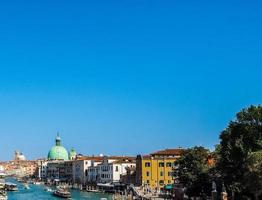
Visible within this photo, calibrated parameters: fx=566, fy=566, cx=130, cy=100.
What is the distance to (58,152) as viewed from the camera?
15962cm

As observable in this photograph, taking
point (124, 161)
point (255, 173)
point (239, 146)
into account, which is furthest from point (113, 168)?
point (255, 173)

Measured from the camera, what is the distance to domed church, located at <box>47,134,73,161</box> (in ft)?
521

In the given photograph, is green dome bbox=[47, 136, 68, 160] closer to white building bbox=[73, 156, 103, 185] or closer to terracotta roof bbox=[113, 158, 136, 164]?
white building bbox=[73, 156, 103, 185]

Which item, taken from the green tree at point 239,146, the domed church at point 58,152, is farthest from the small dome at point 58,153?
the green tree at point 239,146

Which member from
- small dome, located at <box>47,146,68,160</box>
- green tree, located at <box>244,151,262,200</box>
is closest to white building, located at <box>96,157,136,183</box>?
small dome, located at <box>47,146,68,160</box>

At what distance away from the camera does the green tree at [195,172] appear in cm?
4931

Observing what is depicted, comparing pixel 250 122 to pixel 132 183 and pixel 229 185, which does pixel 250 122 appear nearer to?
pixel 229 185

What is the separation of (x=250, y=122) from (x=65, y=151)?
395 ft

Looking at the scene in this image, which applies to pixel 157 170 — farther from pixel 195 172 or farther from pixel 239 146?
pixel 239 146

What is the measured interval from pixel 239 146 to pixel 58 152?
396ft

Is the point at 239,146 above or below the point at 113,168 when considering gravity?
above

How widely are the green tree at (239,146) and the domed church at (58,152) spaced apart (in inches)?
4567

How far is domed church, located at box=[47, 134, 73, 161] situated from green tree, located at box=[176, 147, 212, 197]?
102 metres

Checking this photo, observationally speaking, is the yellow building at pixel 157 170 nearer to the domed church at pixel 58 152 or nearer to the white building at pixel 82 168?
the white building at pixel 82 168
